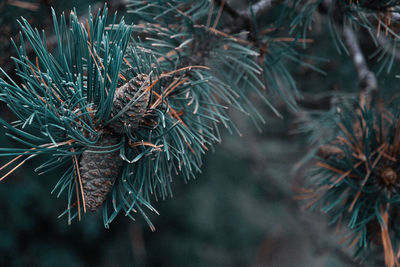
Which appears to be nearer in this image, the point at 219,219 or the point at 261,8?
the point at 261,8

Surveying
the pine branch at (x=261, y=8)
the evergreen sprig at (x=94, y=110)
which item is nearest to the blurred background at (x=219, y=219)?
the pine branch at (x=261, y=8)

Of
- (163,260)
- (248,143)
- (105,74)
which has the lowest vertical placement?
(163,260)

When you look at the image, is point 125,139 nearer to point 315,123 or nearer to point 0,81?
point 0,81

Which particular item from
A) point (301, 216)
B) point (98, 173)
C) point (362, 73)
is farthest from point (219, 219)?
point (98, 173)

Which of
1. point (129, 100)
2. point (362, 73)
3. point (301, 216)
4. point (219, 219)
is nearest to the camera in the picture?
point (129, 100)

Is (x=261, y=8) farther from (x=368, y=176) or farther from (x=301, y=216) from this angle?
(x=301, y=216)

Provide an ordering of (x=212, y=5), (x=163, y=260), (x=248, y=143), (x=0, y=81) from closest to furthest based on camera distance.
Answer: (x=0, y=81), (x=212, y=5), (x=248, y=143), (x=163, y=260)

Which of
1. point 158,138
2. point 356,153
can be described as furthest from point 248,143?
point 158,138
